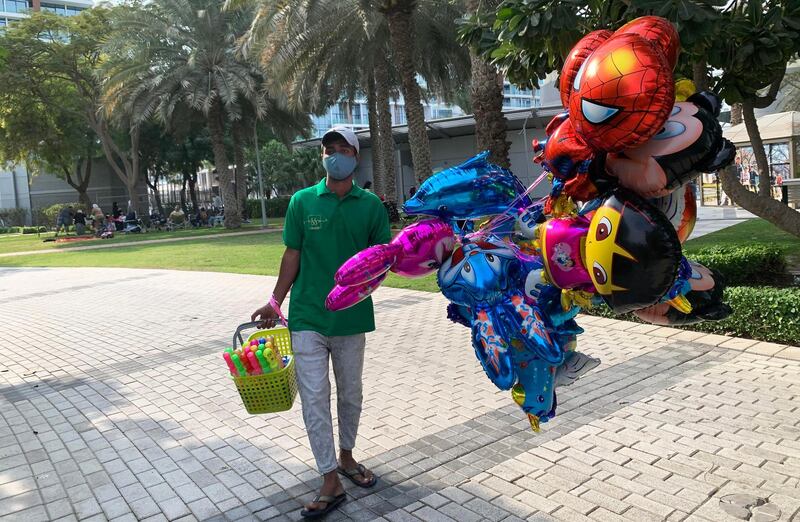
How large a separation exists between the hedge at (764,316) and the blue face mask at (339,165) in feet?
11.1

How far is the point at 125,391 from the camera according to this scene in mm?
5953

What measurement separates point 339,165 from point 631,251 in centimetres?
168

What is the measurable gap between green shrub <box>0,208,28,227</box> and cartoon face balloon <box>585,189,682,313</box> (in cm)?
5640

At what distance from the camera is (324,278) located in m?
3.42

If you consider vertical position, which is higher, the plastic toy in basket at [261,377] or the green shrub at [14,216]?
the green shrub at [14,216]

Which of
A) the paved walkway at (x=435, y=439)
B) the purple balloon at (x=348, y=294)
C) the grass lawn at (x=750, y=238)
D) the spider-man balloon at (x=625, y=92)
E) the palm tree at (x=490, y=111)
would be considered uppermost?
the palm tree at (x=490, y=111)

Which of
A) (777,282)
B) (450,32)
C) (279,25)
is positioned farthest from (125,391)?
A: (450,32)

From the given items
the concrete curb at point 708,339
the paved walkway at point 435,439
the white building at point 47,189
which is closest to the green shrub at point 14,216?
the white building at point 47,189

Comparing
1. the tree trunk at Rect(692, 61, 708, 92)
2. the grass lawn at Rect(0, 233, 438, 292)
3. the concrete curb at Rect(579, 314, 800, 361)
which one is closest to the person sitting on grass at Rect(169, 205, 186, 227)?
the grass lawn at Rect(0, 233, 438, 292)

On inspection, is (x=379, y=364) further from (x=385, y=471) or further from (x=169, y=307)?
(x=169, y=307)

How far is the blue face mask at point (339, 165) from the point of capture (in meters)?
3.34

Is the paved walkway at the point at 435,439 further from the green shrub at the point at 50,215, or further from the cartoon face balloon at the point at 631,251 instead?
the green shrub at the point at 50,215

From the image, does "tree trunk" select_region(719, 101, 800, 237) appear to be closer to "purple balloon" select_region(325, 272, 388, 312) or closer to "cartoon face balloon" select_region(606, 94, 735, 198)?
"cartoon face balloon" select_region(606, 94, 735, 198)

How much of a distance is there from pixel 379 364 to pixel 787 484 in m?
3.72
